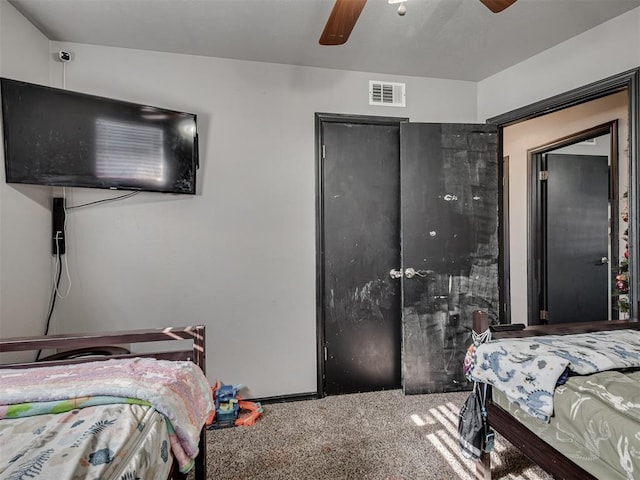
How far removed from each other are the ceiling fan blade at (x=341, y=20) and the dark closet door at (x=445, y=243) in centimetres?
118

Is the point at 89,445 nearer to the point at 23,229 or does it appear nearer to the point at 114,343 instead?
the point at 114,343

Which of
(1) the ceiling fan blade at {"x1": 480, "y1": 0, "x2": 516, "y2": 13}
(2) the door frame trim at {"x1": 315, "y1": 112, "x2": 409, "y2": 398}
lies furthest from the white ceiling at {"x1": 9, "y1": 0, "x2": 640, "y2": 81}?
(1) the ceiling fan blade at {"x1": 480, "y1": 0, "x2": 516, "y2": 13}

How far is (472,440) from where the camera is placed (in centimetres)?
159

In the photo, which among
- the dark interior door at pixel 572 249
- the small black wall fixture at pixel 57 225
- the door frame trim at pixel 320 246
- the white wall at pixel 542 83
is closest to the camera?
the white wall at pixel 542 83

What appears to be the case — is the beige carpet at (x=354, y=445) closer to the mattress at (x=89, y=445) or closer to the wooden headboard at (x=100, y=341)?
the wooden headboard at (x=100, y=341)

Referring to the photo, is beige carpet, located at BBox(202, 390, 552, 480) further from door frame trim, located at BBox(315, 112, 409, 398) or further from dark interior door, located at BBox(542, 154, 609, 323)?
dark interior door, located at BBox(542, 154, 609, 323)

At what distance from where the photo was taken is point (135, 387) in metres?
1.06

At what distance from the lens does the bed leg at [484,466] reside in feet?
5.17

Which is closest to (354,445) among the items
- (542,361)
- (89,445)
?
(542,361)

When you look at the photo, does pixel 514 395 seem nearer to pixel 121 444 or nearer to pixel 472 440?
pixel 472 440

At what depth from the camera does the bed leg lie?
5.17ft

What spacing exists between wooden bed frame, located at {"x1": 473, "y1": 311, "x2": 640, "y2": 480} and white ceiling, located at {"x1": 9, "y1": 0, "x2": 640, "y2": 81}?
1.68 m

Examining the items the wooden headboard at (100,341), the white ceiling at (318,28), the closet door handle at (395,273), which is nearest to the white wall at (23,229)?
the white ceiling at (318,28)

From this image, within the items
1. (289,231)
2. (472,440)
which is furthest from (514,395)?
(289,231)
